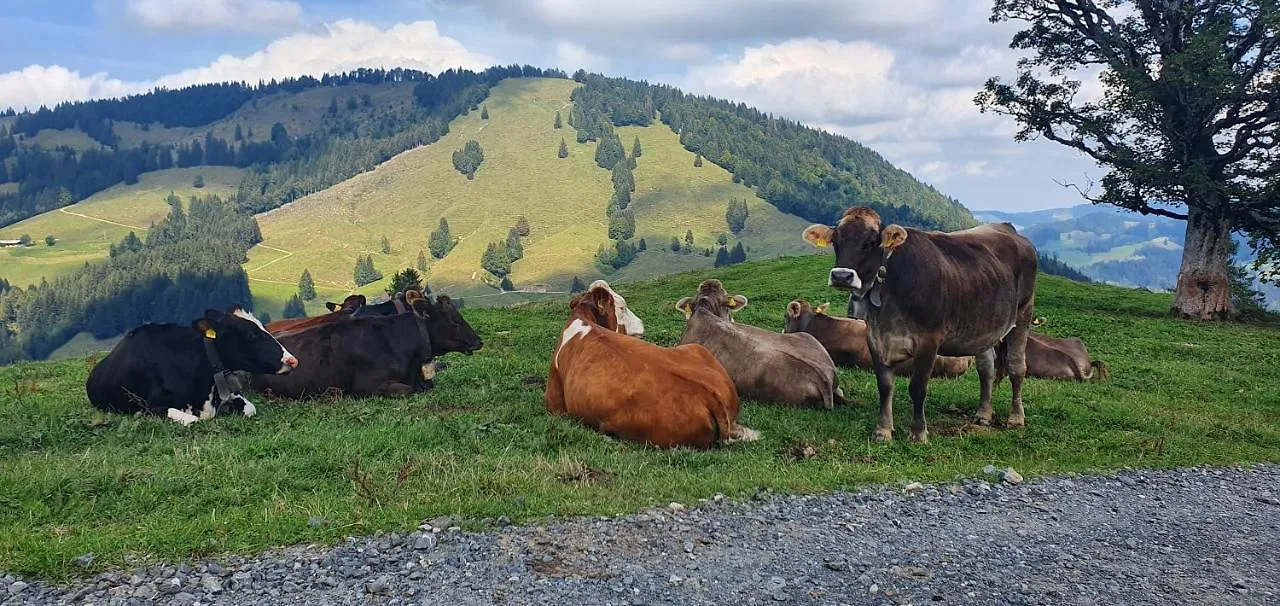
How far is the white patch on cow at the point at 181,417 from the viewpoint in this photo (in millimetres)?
11594

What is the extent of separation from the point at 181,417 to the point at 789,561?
8.87 meters

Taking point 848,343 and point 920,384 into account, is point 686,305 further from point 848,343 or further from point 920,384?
point 920,384

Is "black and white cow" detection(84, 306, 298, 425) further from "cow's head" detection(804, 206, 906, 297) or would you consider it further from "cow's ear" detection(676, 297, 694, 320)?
"cow's head" detection(804, 206, 906, 297)

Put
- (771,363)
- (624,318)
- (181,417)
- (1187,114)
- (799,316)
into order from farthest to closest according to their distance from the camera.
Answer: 1. (1187,114)
2. (799,316)
3. (624,318)
4. (771,363)
5. (181,417)

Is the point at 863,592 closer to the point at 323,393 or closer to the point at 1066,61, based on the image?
the point at 323,393

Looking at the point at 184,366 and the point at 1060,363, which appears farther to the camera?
the point at 1060,363

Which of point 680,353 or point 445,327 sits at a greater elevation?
point 680,353

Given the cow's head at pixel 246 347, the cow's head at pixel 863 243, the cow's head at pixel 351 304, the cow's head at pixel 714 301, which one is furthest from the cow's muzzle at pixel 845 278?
the cow's head at pixel 351 304

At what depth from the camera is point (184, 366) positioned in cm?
1231

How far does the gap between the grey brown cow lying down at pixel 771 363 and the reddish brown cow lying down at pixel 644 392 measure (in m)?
2.05

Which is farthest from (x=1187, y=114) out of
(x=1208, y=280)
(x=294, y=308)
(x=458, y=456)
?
(x=294, y=308)

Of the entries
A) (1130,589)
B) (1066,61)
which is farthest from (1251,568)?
(1066,61)

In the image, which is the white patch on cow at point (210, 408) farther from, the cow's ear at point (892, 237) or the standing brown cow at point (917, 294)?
the cow's ear at point (892, 237)

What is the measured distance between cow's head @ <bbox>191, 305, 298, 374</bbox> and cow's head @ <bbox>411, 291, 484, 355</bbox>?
323cm
